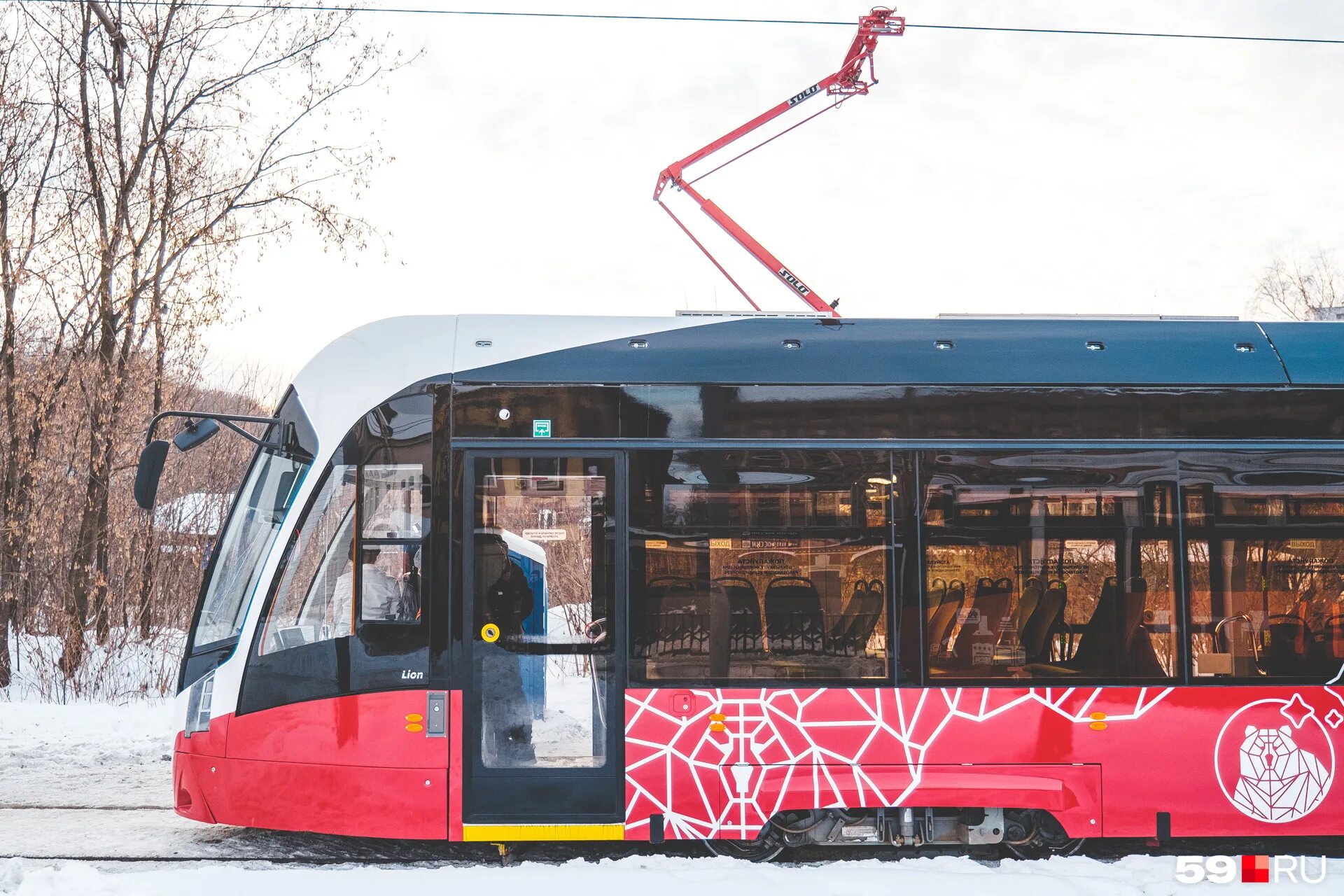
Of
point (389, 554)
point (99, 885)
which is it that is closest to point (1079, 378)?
point (389, 554)

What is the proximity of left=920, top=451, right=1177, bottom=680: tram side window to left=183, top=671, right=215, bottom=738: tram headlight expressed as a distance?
13.6 feet

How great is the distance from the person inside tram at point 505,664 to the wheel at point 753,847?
1273mm

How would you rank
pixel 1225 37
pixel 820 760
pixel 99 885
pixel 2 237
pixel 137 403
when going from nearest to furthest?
pixel 99 885
pixel 820 760
pixel 1225 37
pixel 2 237
pixel 137 403

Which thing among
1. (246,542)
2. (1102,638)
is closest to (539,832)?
(246,542)

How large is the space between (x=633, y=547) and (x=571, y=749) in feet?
3.89

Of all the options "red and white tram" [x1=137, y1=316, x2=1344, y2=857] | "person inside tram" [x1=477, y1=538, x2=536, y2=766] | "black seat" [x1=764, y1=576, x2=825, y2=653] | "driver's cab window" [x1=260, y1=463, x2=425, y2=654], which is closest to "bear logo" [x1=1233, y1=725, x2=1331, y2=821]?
"red and white tram" [x1=137, y1=316, x2=1344, y2=857]

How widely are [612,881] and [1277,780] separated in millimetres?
3852

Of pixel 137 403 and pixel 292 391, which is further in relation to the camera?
pixel 137 403

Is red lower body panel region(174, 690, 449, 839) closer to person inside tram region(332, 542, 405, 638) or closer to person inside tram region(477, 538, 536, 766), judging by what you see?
person inside tram region(477, 538, 536, 766)

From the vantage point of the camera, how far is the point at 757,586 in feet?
19.7

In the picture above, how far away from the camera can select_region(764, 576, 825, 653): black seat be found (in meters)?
6.00

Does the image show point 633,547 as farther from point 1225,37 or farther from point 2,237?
point 2,237

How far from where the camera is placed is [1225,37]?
905cm

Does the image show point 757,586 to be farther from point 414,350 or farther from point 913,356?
point 414,350
